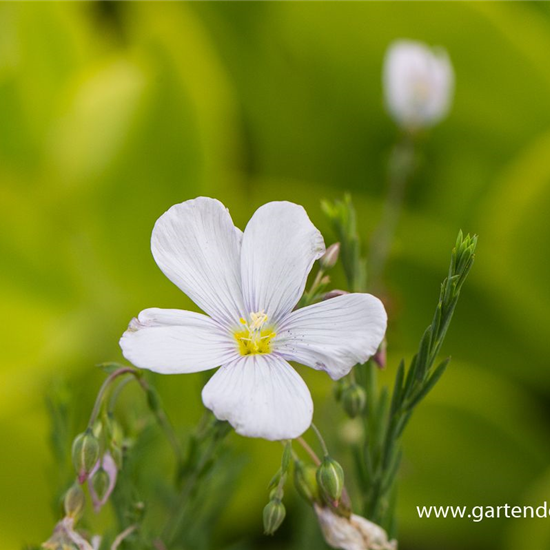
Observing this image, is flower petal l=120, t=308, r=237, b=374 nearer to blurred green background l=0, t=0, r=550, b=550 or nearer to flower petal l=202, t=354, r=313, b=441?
flower petal l=202, t=354, r=313, b=441

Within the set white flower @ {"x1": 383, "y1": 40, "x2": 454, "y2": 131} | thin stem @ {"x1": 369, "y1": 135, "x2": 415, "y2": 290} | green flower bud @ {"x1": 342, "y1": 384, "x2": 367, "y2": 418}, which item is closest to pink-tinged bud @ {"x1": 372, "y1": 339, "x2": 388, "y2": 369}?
green flower bud @ {"x1": 342, "y1": 384, "x2": 367, "y2": 418}

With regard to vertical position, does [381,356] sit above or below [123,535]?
above

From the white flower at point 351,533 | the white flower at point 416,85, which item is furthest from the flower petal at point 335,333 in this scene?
the white flower at point 416,85

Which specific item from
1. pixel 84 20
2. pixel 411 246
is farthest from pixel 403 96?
pixel 84 20

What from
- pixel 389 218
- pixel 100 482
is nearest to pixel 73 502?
pixel 100 482

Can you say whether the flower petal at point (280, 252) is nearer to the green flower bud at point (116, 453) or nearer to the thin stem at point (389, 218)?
the green flower bud at point (116, 453)

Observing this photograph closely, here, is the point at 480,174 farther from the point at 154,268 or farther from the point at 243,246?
the point at 243,246

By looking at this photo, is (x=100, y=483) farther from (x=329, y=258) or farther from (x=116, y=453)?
(x=329, y=258)
